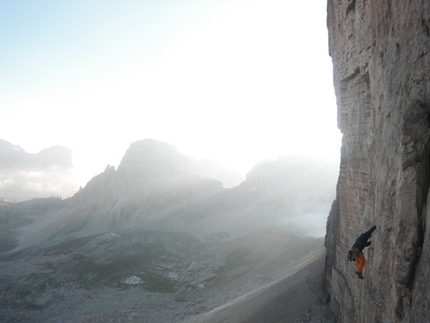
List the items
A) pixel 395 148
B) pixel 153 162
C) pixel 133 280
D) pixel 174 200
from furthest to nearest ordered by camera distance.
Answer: pixel 153 162
pixel 174 200
pixel 133 280
pixel 395 148

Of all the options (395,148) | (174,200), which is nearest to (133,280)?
(395,148)

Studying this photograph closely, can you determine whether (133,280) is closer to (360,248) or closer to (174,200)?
(360,248)

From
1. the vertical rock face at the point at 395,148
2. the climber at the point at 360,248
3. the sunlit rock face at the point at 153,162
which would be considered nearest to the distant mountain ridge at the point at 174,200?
the sunlit rock face at the point at 153,162

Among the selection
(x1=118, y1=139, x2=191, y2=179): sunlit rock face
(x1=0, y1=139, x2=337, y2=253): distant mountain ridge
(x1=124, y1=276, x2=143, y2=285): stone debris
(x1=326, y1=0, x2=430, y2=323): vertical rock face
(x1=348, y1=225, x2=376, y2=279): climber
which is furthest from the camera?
(x1=118, y1=139, x2=191, y2=179): sunlit rock face

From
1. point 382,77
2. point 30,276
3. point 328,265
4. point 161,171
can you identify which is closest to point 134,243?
point 30,276

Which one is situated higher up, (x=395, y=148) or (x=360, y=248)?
(x=395, y=148)

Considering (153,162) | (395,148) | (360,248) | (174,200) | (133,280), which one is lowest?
(133,280)

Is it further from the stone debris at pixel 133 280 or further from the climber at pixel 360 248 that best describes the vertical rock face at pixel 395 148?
the stone debris at pixel 133 280

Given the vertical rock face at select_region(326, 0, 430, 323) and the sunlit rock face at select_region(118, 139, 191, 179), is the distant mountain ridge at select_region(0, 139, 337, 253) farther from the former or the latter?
the vertical rock face at select_region(326, 0, 430, 323)

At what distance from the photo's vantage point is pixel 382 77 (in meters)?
7.35

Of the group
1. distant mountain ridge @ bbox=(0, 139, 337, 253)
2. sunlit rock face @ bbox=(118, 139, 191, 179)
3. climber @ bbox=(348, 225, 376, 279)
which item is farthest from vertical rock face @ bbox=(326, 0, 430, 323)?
sunlit rock face @ bbox=(118, 139, 191, 179)

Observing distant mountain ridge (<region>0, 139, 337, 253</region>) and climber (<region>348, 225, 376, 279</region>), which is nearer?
climber (<region>348, 225, 376, 279</region>)

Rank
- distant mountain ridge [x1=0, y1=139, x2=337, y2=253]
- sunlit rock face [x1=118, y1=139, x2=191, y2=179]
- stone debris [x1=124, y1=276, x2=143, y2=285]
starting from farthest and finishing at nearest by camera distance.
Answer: sunlit rock face [x1=118, y1=139, x2=191, y2=179] < distant mountain ridge [x1=0, y1=139, x2=337, y2=253] < stone debris [x1=124, y1=276, x2=143, y2=285]

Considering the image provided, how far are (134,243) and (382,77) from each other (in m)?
52.9
